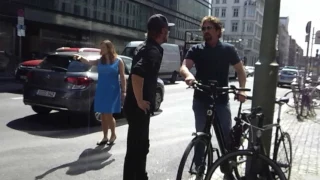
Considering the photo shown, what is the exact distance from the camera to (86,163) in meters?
5.55

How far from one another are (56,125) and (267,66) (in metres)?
5.27

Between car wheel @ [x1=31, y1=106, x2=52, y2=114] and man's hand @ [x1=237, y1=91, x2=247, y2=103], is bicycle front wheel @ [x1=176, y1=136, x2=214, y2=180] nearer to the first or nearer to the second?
man's hand @ [x1=237, y1=91, x2=247, y2=103]

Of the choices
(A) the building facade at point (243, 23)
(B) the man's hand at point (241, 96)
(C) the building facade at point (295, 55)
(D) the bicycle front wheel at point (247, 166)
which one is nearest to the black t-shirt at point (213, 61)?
(B) the man's hand at point (241, 96)

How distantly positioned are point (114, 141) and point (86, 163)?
145cm

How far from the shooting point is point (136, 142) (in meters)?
3.89

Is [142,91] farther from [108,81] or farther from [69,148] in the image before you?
[69,148]

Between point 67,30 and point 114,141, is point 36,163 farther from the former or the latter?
→ point 67,30

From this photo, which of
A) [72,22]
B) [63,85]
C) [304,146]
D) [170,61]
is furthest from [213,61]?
[72,22]

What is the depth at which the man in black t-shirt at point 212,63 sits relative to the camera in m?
4.20

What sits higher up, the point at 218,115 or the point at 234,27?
the point at 234,27

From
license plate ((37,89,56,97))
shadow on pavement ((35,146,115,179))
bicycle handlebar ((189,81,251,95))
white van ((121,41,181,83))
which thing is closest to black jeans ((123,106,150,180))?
bicycle handlebar ((189,81,251,95))

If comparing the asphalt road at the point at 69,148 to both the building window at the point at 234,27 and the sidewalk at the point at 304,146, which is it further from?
the building window at the point at 234,27

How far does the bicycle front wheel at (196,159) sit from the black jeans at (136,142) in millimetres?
484

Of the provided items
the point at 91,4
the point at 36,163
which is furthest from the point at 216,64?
the point at 91,4
